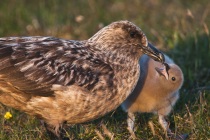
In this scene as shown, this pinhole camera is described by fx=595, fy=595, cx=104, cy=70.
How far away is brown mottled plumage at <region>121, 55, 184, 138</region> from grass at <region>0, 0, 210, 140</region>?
0.42 ft

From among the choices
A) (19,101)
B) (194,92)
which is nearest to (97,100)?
(19,101)

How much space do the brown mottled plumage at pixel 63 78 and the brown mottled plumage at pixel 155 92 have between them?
43 centimetres

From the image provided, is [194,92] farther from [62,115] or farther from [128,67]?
[62,115]

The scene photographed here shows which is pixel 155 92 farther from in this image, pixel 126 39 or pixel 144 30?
pixel 144 30

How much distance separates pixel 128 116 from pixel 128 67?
65cm

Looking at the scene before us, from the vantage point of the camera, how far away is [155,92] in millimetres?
5586

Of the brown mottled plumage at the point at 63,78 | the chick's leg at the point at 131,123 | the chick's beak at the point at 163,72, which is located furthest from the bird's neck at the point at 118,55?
the chick's leg at the point at 131,123

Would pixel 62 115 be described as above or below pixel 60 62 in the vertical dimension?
below

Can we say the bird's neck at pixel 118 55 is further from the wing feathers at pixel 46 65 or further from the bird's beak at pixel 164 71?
the bird's beak at pixel 164 71

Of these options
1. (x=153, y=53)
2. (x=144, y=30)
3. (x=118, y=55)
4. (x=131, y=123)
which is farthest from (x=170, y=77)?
(x=144, y=30)

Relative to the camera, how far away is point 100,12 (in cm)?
877

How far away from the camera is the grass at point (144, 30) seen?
17.7ft

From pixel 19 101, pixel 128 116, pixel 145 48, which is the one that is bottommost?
pixel 128 116

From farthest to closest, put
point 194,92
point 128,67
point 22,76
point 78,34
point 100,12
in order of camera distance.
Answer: point 100,12
point 78,34
point 194,92
point 128,67
point 22,76
